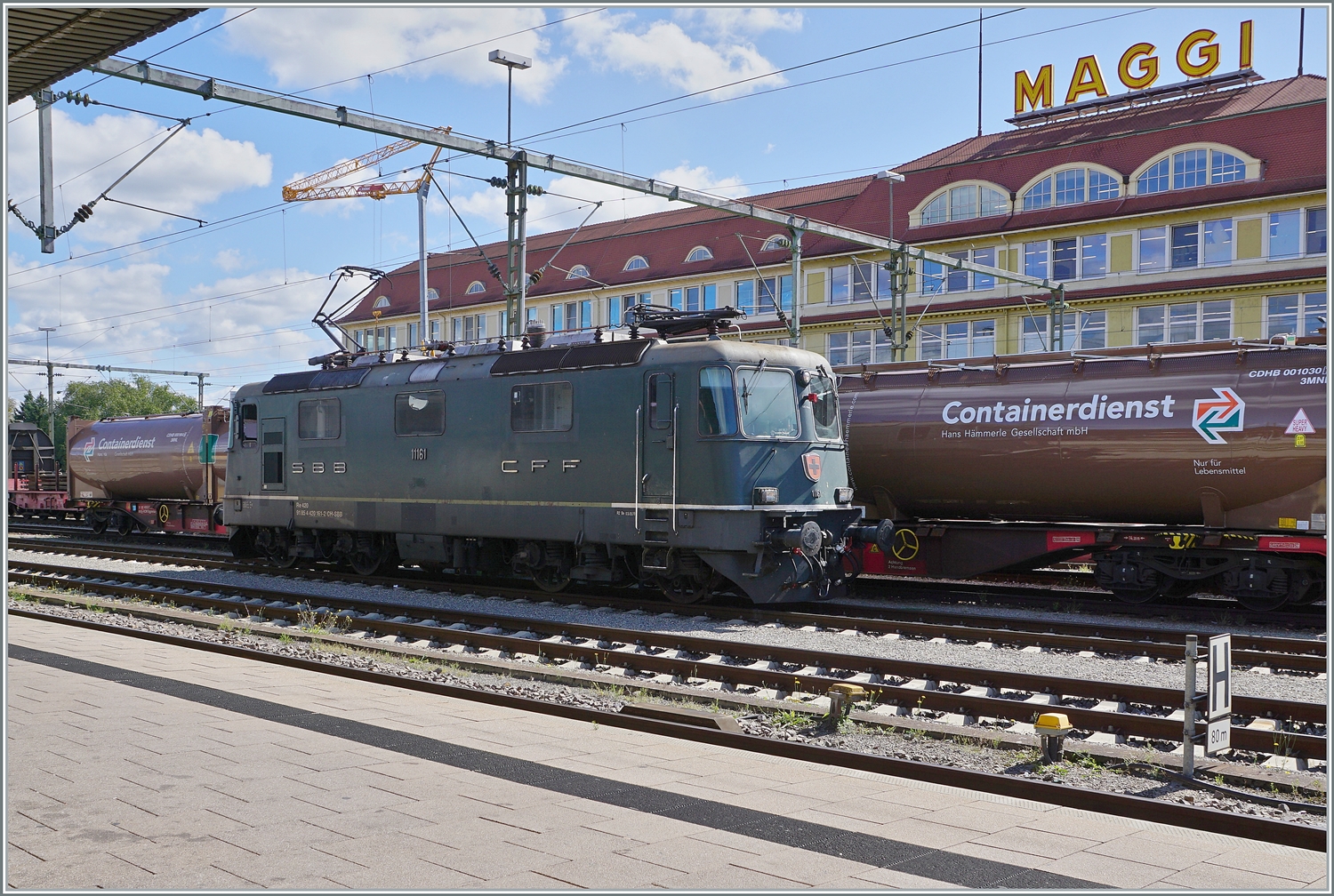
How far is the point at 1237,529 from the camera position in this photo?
48.3 feet

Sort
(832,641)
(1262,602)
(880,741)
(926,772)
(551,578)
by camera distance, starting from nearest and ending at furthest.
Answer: (926,772), (880,741), (832,641), (1262,602), (551,578)

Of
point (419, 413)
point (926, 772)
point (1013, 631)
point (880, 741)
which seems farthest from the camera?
point (419, 413)

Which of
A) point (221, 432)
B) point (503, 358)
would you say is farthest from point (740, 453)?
point (221, 432)

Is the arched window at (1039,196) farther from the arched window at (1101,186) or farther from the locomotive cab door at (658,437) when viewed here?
the locomotive cab door at (658,437)

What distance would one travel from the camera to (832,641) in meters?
12.6

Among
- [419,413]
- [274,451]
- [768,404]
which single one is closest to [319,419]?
[274,451]

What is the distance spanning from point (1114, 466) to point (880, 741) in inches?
344

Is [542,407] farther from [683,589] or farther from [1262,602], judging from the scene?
[1262,602]

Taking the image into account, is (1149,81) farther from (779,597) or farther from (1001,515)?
(779,597)

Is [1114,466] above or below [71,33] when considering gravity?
below

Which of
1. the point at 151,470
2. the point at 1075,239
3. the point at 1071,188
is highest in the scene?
the point at 1071,188

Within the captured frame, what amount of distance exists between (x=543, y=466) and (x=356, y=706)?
7480 millimetres

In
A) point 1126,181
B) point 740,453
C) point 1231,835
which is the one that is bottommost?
point 1231,835

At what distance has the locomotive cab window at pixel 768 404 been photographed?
1451 centimetres
